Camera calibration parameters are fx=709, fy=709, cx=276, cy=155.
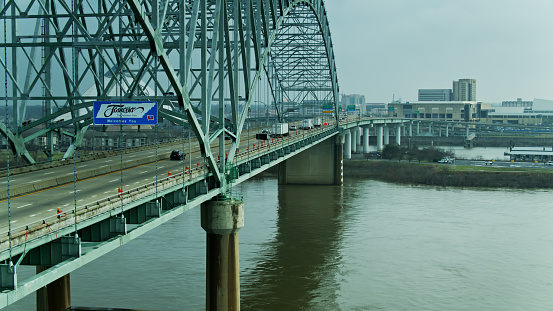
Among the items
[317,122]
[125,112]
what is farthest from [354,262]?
[317,122]

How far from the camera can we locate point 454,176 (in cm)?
10038

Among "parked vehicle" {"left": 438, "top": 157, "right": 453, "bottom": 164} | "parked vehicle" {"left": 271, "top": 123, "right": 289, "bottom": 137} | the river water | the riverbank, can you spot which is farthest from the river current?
"parked vehicle" {"left": 438, "top": 157, "right": 453, "bottom": 164}

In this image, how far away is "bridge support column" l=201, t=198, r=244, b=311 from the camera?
36000 millimetres

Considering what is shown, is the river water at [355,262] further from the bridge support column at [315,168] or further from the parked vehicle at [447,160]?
the parked vehicle at [447,160]

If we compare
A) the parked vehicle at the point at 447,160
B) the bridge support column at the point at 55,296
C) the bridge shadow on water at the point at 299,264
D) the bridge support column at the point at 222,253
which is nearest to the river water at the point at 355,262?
the bridge shadow on water at the point at 299,264

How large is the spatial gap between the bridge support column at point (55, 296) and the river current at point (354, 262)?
1.73 m

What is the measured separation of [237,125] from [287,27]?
198ft

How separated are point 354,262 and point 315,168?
51026 millimetres

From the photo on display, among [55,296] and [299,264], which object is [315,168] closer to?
[299,264]

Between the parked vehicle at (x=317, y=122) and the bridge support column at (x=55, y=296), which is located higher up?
the parked vehicle at (x=317, y=122)

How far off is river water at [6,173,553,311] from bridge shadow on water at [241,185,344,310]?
0.24 feet

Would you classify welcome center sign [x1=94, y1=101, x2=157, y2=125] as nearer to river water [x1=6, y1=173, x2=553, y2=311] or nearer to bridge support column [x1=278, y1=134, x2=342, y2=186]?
river water [x1=6, y1=173, x2=553, y2=311]

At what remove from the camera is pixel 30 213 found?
27484mm

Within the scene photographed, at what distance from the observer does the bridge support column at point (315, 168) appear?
9800 centimetres
